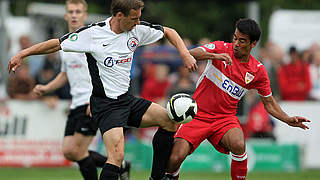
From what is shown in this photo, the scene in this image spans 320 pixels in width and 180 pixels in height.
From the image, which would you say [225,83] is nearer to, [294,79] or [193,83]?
[193,83]

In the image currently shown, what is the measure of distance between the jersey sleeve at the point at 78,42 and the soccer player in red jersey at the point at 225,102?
1.51 m

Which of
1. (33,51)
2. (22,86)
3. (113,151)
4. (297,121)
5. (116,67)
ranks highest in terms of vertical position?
(33,51)

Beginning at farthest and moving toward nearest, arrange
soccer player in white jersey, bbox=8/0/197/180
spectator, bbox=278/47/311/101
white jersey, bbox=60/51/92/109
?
spectator, bbox=278/47/311/101, white jersey, bbox=60/51/92/109, soccer player in white jersey, bbox=8/0/197/180

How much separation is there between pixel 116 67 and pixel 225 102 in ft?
5.12

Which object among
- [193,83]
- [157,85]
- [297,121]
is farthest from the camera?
[157,85]

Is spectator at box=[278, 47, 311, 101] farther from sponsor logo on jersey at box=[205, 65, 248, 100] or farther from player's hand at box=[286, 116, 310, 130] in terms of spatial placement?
sponsor logo on jersey at box=[205, 65, 248, 100]

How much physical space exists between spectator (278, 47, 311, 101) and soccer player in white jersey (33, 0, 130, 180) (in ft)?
22.0

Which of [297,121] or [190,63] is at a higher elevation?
[190,63]

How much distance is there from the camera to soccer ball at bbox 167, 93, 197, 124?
8.16 m

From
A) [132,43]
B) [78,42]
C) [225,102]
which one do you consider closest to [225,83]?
[225,102]

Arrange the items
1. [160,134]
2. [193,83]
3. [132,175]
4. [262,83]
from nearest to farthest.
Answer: [160,134]
[262,83]
[132,175]
[193,83]

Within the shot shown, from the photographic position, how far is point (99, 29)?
26.7ft

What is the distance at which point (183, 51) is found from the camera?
8094 mm

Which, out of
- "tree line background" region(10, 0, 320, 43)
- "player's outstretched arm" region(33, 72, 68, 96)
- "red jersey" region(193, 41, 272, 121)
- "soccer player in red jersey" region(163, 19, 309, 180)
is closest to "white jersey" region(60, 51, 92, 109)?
"player's outstretched arm" region(33, 72, 68, 96)
